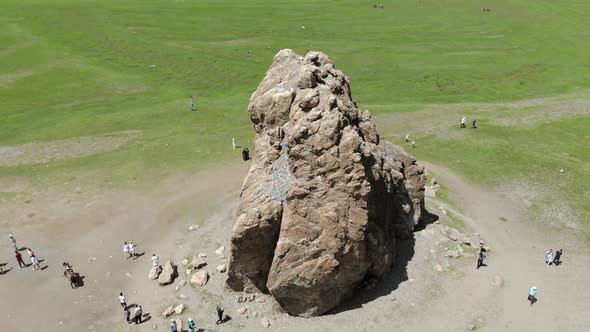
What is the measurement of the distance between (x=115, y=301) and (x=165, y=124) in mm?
34525

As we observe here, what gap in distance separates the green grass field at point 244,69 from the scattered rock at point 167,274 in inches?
679

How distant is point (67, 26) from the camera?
105000 mm

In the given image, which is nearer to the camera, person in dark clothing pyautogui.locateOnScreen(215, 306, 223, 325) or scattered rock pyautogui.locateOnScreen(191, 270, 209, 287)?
person in dark clothing pyautogui.locateOnScreen(215, 306, 223, 325)

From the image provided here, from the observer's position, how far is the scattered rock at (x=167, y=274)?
3500cm

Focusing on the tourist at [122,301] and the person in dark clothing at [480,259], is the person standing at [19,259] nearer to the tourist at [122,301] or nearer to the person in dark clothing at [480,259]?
the tourist at [122,301]

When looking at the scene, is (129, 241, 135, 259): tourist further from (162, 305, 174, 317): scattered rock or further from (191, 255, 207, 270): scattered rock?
(162, 305, 174, 317): scattered rock

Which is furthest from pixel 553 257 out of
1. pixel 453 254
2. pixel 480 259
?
pixel 453 254

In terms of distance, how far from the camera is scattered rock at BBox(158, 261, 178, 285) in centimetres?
3500

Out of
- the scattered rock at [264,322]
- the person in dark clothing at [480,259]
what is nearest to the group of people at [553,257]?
the person in dark clothing at [480,259]

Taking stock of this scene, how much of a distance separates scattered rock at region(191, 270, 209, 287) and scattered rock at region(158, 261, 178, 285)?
1.79 metres

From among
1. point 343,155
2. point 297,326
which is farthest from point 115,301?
point 343,155


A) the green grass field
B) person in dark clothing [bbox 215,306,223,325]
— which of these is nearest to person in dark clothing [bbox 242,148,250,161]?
the green grass field

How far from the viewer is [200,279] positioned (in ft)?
114

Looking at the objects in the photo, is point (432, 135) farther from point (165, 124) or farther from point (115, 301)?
point (115, 301)
